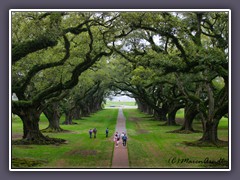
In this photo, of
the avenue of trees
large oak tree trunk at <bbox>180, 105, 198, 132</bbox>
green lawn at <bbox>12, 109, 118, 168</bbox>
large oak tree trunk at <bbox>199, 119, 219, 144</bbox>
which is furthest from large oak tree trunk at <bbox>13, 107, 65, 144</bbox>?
large oak tree trunk at <bbox>180, 105, 198, 132</bbox>

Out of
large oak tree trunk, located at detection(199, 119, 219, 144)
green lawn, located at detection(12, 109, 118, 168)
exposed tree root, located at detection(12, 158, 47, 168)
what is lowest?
green lawn, located at detection(12, 109, 118, 168)

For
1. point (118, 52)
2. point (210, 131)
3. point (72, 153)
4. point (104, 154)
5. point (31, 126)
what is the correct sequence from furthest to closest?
1. point (118, 52)
2. point (31, 126)
3. point (210, 131)
4. point (72, 153)
5. point (104, 154)

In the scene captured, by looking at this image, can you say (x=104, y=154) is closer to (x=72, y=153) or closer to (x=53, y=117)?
(x=72, y=153)

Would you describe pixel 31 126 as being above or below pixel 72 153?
above

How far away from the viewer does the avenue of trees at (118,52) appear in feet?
55.6

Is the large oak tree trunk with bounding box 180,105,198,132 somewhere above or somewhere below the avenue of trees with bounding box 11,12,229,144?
below

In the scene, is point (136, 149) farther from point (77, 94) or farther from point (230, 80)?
point (77, 94)

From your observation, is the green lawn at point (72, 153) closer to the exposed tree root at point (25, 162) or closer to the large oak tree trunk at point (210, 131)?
the exposed tree root at point (25, 162)

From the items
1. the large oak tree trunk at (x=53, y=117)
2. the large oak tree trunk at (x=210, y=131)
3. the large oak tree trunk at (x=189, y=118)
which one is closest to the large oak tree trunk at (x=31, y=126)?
the large oak tree trunk at (x=53, y=117)

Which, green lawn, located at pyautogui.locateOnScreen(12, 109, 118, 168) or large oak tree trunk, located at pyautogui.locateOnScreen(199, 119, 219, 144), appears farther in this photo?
large oak tree trunk, located at pyautogui.locateOnScreen(199, 119, 219, 144)

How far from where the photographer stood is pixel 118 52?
985 inches

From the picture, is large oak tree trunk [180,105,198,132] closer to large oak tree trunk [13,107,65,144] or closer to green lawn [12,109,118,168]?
green lawn [12,109,118,168]

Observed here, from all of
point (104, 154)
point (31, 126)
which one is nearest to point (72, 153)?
point (104, 154)

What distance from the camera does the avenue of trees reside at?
55.6 feet
